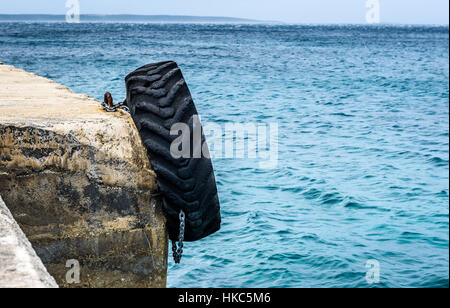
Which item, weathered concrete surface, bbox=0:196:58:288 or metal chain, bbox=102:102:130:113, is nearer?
weathered concrete surface, bbox=0:196:58:288

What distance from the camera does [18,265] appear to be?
158 cm

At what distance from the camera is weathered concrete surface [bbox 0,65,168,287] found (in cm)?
270

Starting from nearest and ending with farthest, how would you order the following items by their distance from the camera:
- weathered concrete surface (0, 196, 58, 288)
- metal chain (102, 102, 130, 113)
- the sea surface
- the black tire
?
weathered concrete surface (0, 196, 58, 288) < the black tire < metal chain (102, 102, 130, 113) < the sea surface

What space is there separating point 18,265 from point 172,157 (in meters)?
1.29

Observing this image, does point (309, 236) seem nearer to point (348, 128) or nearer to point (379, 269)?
point (379, 269)

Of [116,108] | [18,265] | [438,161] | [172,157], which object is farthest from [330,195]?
[18,265]

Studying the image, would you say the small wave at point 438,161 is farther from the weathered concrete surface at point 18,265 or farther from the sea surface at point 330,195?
the weathered concrete surface at point 18,265

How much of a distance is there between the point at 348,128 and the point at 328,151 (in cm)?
235

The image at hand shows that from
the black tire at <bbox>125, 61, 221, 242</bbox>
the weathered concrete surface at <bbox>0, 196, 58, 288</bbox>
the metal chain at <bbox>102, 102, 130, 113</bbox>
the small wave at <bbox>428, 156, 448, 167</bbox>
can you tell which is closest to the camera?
the weathered concrete surface at <bbox>0, 196, 58, 288</bbox>

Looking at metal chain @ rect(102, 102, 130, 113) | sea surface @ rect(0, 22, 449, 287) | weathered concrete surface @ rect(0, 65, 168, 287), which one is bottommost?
sea surface @ rect(0, 22, 449, 287)

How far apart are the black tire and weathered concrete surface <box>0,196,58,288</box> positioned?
102 cm

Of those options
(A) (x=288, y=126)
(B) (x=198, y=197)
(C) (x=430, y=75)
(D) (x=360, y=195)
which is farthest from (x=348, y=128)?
(C) (x=430, y=75)

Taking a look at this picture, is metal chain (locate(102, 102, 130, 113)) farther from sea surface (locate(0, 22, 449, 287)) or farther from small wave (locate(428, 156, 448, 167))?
small wave (locate(428, 156, 448, 167))

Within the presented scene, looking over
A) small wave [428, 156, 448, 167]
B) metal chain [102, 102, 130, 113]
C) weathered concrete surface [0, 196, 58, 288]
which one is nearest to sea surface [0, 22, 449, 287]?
small wave [428, 156, 448, 167]
